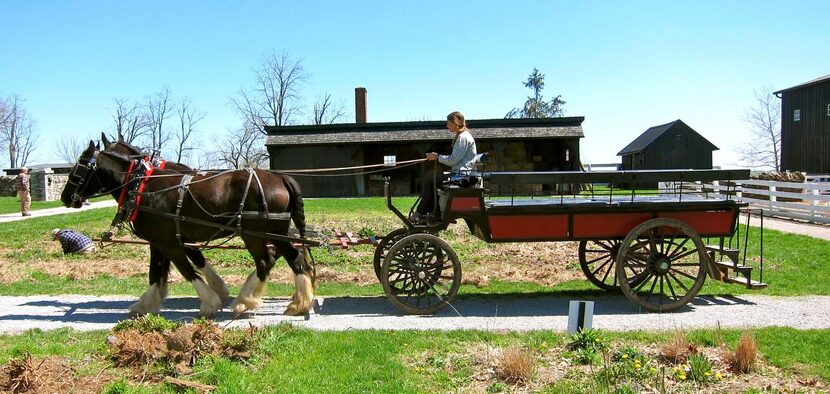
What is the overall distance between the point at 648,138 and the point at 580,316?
146 feet

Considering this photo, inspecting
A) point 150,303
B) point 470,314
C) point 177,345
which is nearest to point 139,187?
point 150,303

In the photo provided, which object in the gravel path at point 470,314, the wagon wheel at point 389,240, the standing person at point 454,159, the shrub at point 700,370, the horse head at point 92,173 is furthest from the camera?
the wagon wheel at point 389,240

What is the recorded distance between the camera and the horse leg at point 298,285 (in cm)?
750

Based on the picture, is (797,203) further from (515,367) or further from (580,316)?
(515,367)

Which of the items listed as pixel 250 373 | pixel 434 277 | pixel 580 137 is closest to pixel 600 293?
pixel 434 277

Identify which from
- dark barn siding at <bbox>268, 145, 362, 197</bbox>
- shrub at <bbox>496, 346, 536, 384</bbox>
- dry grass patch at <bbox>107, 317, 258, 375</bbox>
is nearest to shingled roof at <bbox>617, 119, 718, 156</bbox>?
dark barn siding at <bbox>268, 145, 362, 197</bbox>

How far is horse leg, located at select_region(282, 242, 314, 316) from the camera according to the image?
750cm

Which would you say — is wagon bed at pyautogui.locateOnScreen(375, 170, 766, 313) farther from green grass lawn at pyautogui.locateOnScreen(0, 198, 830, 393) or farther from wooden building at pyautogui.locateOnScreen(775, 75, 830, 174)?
wooden building at pyautogui.locateOnScreen(775, 75, 830, 174)

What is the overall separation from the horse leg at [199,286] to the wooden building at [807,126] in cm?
4199

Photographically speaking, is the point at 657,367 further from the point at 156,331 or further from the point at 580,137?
the point at 580,137

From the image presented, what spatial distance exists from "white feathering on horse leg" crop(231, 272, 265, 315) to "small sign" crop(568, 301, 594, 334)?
389 centimetres

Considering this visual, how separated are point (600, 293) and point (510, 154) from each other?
1031 inches

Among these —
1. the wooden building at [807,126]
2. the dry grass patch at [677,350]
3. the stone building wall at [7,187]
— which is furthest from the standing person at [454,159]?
the stone building wall at [7,187]

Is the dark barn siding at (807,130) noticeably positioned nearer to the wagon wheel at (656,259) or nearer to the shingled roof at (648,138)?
the shingled roof at (648,138)
